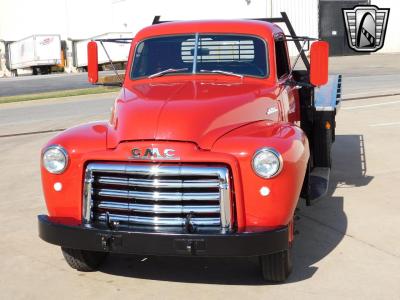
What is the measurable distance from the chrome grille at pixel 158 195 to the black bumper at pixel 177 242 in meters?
0.13

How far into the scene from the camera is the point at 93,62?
21.4ft

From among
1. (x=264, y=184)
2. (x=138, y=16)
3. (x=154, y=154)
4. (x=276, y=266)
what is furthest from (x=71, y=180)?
(x=138, y=16)

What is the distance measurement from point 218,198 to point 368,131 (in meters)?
8.39

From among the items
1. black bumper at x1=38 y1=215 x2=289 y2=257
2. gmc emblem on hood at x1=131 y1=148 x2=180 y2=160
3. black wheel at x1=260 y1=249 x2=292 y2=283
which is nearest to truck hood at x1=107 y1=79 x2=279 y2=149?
gmc emblem on hood at x1=131 y1=148 x2=180 y2=160

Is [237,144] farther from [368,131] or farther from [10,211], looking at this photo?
[368,131]

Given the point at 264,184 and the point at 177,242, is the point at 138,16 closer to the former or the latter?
the point at 264,184

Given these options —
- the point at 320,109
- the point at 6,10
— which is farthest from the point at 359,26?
the point at 320,109

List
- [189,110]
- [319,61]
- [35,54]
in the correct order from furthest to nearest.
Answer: [35,54], [319,61], [189,110]

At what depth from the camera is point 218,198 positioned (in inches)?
173

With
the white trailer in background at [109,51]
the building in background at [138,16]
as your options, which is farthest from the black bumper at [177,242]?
the white trailer in background at [109,51]

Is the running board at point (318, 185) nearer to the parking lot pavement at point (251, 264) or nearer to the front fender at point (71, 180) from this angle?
the parking lot pavement at point (251, 264)

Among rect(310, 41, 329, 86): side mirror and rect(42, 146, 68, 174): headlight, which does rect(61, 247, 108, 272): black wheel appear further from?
rect(310, 41, 329, 86): side mirror

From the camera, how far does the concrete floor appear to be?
15.6ft

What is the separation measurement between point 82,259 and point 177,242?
1.14 meters
